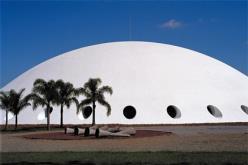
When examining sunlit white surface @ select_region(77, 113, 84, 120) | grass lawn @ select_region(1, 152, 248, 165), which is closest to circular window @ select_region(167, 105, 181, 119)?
sunlit white surface @ select_region(77, 113, 84, 120)

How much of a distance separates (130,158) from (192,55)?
127 ft

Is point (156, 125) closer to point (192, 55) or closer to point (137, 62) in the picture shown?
point (137, 62)

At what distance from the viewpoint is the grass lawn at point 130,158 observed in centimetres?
1268

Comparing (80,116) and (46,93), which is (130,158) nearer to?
(46,93)

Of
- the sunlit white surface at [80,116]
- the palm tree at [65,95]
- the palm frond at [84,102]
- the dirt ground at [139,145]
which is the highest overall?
the palm tree at [65,95]

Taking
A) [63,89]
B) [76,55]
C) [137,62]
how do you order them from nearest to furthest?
[63,89]
[137,62]
[76,55]

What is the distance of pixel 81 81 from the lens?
44.2 metres

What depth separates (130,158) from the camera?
13688mm

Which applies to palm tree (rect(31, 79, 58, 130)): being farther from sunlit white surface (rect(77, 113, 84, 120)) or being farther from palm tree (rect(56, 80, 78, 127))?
sunlit white surface (rect(77, 113, 84, 120))

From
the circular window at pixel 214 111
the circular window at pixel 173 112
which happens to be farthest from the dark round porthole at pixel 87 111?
the circular window at pixel 214 111

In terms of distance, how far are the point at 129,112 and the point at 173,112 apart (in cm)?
449

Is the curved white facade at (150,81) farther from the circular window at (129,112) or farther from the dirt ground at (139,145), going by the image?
the dirt ground at (139,145)

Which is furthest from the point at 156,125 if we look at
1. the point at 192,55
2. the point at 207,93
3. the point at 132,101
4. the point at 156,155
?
the point at 156,155

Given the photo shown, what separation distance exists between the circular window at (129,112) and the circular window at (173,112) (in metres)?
3.60
